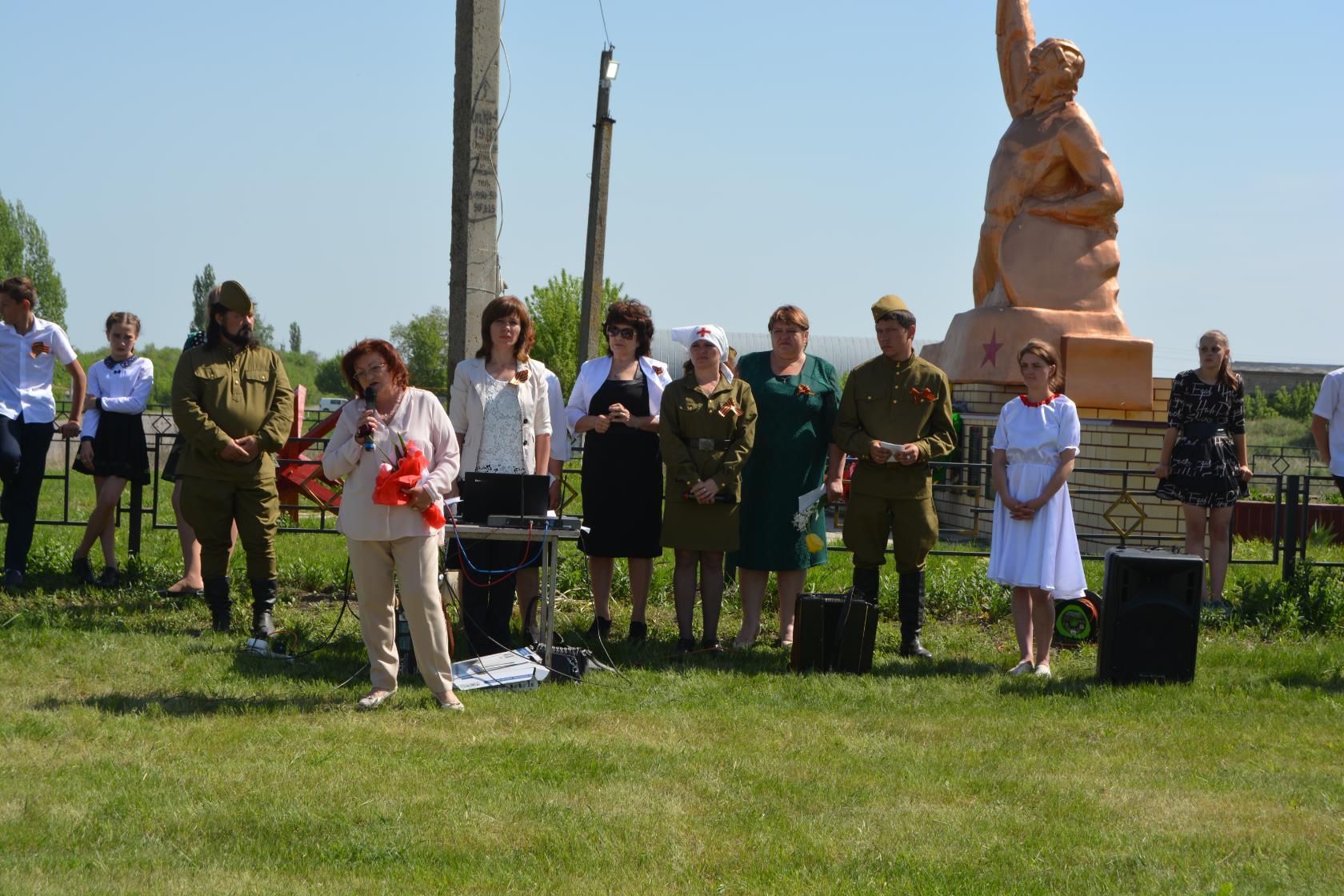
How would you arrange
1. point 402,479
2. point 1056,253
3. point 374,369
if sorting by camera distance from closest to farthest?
point 402,479
point 374,369
point 1056,253

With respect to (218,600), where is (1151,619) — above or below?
above

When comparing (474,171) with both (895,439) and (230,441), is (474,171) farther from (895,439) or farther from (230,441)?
(895,439)

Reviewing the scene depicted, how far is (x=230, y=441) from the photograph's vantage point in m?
7.79

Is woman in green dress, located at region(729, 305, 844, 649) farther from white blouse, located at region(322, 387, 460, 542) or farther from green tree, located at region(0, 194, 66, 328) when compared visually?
green tree, located at region(0, 194, 66, 328)

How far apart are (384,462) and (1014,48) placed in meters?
13.4

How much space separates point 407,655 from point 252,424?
1737 millimetres

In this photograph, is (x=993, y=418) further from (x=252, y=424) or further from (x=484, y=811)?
(x=484, y=811)

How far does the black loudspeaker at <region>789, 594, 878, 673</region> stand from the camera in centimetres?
738

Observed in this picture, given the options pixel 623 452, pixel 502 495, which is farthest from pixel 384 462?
pixel 623 452

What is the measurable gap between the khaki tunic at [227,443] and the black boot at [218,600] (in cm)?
5

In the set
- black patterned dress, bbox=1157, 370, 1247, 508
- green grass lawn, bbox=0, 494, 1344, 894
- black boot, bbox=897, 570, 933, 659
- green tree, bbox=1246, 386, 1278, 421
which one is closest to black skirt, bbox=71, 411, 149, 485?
green grass lawn, bbox=0, 494, 1344, 894

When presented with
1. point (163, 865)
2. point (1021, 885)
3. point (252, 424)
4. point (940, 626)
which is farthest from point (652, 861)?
point (940, 626)

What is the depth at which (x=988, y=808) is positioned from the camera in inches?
194

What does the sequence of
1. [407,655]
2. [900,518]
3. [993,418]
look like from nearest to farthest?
1. [407,655]
2. [900,518]
3. [993,418]
